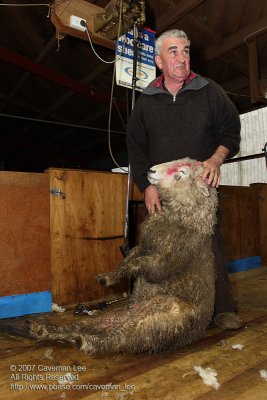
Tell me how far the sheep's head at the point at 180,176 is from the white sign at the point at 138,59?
154cm

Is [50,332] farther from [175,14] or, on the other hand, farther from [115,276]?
[175,14]

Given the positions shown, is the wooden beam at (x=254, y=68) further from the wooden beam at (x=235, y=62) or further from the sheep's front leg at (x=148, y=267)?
the sheep's front leg at (x=148, y=267)

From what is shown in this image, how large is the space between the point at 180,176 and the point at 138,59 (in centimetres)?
197

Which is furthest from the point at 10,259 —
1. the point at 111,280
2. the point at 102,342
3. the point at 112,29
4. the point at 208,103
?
the point at 112,29

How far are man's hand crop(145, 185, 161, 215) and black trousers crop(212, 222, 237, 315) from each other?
48 cm

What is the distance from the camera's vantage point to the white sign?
3197mm

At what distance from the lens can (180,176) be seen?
1.97 m

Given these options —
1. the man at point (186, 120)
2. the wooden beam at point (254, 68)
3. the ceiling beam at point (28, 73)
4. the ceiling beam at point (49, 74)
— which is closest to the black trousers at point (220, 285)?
the man at point (186, 120)

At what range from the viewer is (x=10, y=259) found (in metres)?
2.30

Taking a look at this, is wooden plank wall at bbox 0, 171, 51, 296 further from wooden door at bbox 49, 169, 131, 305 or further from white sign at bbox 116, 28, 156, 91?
white sign at bbox 116, 28, 156, 91

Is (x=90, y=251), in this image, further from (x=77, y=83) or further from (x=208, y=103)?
(x=77, y=83)

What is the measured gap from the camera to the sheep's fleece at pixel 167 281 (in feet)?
5.26

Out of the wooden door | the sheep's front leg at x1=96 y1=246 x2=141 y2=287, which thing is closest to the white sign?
the wooden door

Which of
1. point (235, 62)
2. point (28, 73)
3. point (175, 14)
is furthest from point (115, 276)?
point (28, 73)
